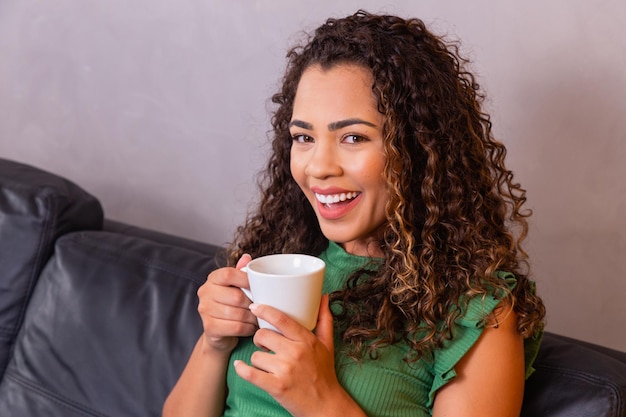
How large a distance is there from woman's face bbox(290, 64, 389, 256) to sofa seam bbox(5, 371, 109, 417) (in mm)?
645

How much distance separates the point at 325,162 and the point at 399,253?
179 millimetres

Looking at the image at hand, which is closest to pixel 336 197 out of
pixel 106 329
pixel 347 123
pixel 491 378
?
pixel 347 123

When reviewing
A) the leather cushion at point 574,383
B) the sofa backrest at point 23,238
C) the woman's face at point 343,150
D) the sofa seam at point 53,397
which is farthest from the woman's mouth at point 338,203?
the sofa backrest at point 23,238

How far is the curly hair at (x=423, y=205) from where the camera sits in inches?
48.1

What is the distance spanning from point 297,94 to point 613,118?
22.9 inches

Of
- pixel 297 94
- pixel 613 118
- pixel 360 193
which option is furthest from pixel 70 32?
pixel 613 118

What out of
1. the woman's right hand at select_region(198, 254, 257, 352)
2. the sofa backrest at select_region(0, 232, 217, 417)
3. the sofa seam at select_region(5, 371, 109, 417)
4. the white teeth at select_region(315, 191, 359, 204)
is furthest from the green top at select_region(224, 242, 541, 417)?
the sofa seam at select_region(5, 371, 109, 417)

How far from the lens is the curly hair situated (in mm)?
1221

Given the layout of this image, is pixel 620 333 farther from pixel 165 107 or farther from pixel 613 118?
pixel 165 107

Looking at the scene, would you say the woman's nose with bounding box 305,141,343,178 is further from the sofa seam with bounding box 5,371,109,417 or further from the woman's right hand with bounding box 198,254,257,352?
the sofa seam with bounding box 5,371,109,417

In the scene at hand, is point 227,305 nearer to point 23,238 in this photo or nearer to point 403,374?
point 403,374

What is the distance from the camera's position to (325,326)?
3.90 ft

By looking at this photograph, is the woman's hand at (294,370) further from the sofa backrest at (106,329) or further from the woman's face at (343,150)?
the sofa backrest at (106,329)

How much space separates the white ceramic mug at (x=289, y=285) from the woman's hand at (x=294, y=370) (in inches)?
0.5
